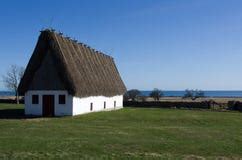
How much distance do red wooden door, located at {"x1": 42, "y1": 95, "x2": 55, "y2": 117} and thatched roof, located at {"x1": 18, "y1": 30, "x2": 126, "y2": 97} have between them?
Result: 6.26ft

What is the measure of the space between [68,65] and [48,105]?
4.32m

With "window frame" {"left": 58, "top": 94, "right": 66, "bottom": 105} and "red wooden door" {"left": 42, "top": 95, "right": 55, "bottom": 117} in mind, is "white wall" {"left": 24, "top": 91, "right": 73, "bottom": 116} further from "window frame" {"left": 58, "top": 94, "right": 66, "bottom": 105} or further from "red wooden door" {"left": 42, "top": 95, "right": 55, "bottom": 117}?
"red wooden door" {"left": 42, "top": 95, "right": 55, "bottom": 117}

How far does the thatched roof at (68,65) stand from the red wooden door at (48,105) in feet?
6.26

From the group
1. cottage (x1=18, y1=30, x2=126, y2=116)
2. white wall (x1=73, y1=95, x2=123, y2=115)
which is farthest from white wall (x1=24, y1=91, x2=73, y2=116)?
white wall (x1=73, y1=95, x2=123, y2=115)

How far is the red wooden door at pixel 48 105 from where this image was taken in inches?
1495

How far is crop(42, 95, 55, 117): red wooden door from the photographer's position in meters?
38.0

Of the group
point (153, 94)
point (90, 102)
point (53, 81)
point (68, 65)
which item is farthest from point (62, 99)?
point (153, 94)

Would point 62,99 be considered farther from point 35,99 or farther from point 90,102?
point 90,102

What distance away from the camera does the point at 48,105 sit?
38.1 m

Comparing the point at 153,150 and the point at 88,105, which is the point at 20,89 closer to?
the point at 88,105

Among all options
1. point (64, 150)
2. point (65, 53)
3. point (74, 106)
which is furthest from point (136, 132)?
point (65, 53)

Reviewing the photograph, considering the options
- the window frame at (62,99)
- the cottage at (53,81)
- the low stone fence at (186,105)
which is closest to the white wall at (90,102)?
the cottage at (53,81)

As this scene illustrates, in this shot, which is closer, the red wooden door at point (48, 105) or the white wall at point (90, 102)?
the red wooden door at point (48, 105)

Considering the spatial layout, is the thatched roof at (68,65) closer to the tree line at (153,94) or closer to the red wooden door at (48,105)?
the red wooden door at (48,105)
